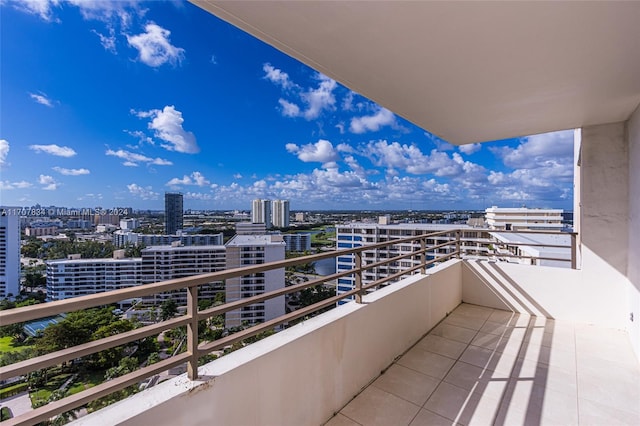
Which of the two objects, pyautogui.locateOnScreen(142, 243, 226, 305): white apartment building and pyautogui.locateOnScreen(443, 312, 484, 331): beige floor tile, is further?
pyautogui.locateOnScreen(142, 243, 226, 305): white apartment building

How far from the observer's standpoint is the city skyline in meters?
6.23

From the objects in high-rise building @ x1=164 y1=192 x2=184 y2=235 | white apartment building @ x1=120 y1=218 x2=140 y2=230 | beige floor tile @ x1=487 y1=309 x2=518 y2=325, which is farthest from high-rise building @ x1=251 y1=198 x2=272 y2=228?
beige floor tile @ x1=487 y1=309 x2=518 y2=325

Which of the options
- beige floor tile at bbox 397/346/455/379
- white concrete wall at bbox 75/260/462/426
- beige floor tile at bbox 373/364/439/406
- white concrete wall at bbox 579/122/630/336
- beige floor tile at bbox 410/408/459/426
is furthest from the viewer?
white concrete wall at bbox 579/122/630/336

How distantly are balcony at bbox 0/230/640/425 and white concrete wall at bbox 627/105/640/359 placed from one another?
325mm

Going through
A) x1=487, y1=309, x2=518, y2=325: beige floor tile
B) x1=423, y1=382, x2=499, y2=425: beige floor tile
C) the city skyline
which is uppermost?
the city skyline

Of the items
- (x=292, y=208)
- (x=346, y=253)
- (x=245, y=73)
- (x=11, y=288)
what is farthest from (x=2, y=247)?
(x=245, y=73)

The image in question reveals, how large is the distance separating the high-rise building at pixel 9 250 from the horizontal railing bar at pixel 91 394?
123 inches

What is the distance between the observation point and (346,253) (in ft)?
7.13

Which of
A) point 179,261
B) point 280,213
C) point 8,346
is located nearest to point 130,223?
point 179,261

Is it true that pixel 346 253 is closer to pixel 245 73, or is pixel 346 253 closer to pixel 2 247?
pixel 2 247

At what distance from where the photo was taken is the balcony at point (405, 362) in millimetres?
1188

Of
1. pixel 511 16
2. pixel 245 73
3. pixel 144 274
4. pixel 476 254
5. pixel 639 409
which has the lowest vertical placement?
pixel 639 409

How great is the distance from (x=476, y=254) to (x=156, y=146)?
20.0 meters

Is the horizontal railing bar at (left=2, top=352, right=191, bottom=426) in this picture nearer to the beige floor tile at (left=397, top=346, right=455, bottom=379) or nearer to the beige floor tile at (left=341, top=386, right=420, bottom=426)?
the beige floor tile at (left=341, top=386, right=420, bottom=426)
